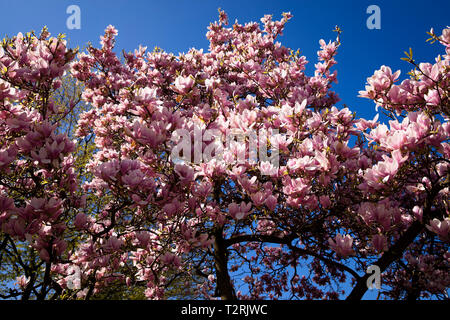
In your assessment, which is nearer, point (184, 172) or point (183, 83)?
point (184, 172)

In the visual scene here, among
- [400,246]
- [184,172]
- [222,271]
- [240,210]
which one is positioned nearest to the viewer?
[184,172]

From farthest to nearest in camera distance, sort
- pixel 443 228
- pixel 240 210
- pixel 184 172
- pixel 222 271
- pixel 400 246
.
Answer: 1. pixel 222 271
2. pixel 400 246
3. pixel 240 210
4. pixel 184 172
5. pixel 443 228

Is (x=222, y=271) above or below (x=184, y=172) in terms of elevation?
below

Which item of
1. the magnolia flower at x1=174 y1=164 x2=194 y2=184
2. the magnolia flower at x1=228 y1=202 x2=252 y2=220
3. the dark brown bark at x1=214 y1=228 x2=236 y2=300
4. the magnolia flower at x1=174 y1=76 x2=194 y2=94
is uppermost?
the magnolia flower at x1=174 y1=76 x2=194 y2=94

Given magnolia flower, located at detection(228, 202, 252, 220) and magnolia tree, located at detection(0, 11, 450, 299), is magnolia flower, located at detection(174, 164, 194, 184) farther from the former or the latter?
magnolia flower, located at detection(228, 202, 252, 220)

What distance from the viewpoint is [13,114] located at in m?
2.76

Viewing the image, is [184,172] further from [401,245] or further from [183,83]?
[401,245]

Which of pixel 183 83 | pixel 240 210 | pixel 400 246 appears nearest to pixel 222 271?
pixel 240 210

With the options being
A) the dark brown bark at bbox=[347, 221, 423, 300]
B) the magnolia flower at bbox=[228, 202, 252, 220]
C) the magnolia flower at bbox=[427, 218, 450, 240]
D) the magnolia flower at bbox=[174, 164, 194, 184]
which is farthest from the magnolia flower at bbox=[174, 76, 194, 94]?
the dark brown bark at bbox=[347, 221, 423, 300]

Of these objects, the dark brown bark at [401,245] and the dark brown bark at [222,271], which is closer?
the dark brown bark at [401,245]

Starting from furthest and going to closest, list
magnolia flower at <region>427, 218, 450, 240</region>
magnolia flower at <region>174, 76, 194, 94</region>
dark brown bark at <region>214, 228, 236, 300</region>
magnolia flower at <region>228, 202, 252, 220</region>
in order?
dark brown bark at <region>214, 228, 236, 300</region> < magnolia flower at <region>174, 76, 194, 94</region> < magnolia flower at <region>228, 202, 252, 220</region> < magnolia flower at <region>427, 218, 450, 240</region>

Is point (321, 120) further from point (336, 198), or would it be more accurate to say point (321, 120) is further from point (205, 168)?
point (205, 168)

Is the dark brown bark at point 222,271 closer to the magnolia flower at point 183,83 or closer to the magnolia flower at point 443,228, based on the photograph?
the magnolia flower at point 183,83

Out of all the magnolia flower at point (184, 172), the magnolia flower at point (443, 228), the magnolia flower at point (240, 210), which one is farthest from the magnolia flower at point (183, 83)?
the magnolia flower at point (443, 228)
